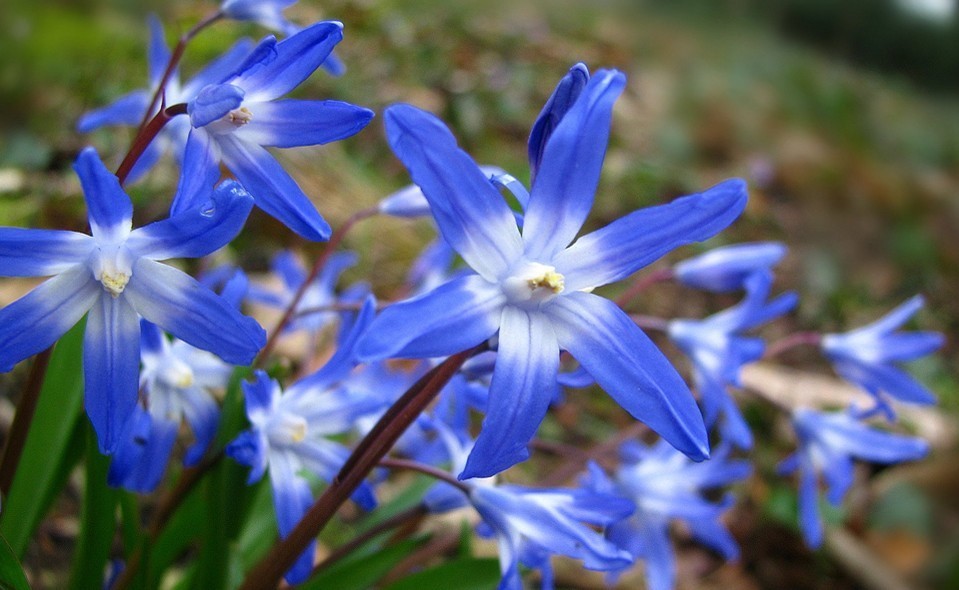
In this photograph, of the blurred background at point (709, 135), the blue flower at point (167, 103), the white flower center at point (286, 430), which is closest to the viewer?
the white flower center at point (286, 430)

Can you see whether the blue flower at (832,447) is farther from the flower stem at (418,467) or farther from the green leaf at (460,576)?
the flower stem at (418,467)

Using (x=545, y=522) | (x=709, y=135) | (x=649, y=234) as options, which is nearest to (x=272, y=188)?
(x=649, y=234)

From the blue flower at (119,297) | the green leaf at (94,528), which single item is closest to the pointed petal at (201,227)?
the blue flower at (119,297)

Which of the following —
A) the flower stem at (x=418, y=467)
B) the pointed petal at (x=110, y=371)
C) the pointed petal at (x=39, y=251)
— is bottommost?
the flower stem at (x=418, y=467)

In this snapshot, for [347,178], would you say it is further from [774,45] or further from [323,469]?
[774,45]

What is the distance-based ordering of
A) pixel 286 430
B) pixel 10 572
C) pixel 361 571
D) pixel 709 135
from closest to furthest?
pixel 10 572 → pixel 286 430 → pixel 361 571 → pixel 709 135

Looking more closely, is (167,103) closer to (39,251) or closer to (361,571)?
(39,251)
